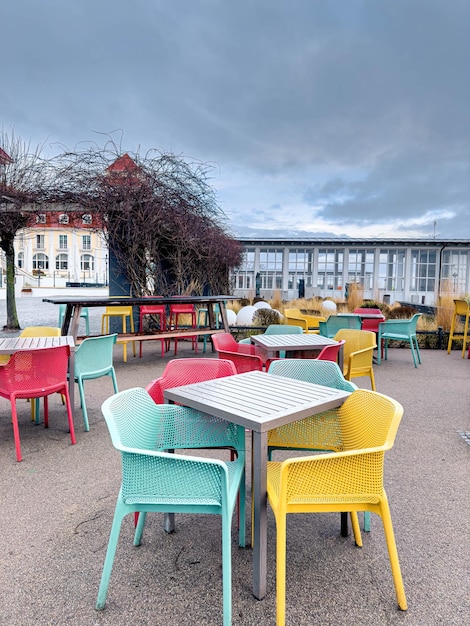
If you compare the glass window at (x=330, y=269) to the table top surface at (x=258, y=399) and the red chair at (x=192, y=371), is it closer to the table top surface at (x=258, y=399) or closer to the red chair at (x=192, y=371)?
the red chair at (x=192, y=371)

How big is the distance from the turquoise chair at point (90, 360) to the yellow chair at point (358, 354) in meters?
2.23

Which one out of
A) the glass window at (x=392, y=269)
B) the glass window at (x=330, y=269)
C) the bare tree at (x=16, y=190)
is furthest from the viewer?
the glass window at (x=330, y=269)

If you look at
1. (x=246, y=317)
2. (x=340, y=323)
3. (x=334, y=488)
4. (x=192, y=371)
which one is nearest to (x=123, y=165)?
(x=246, y=317)

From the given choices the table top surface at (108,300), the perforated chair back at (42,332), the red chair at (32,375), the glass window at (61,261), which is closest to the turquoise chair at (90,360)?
the red chair at (32,375)

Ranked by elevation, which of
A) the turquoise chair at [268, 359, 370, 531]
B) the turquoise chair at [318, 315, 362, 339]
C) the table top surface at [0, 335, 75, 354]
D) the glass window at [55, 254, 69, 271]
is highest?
the glass window at [55, 254, 69, 271]

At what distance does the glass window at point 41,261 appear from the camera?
170ft

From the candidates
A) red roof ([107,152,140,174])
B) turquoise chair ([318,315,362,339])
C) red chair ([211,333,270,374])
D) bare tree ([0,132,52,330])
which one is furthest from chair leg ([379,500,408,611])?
bare tree ([0,132,52,330])

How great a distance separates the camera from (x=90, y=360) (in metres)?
3.59

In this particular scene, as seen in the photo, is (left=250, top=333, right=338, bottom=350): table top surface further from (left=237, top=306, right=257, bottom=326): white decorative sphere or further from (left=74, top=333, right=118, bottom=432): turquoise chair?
(left=237, top=306, right=257, bottom=326): white decorative sphere

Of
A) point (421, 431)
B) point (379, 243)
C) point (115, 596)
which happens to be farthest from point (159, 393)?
point (379, 243)

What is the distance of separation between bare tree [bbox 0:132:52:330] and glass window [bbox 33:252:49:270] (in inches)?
1834

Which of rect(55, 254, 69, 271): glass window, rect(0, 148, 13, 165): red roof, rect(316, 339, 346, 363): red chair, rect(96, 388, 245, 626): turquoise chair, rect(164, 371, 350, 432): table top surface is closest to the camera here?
rect(96, 388, 245, 626): turquoise chair

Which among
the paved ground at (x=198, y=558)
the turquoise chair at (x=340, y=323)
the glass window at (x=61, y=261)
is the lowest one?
the paved ground at (x=198, y=558)

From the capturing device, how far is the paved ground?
60.4 inches
